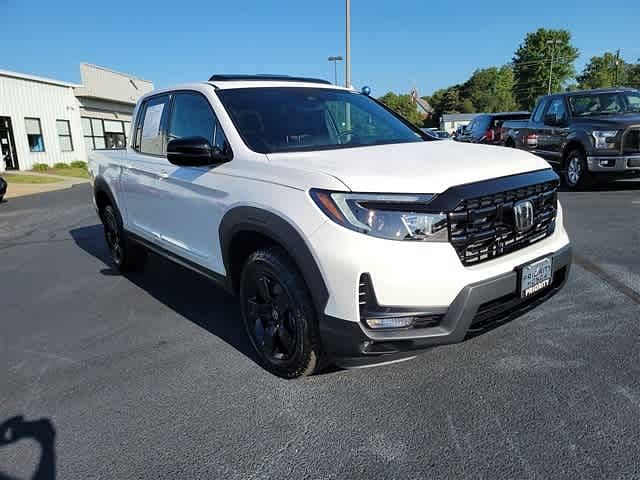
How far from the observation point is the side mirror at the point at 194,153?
304 centimetres

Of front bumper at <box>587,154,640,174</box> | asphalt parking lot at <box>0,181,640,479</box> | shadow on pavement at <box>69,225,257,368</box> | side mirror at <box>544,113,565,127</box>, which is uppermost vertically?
side mirror at <box>544,113,565,127</box>

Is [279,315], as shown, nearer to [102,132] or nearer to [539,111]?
[539,111]

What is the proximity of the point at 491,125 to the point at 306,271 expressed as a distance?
1385 centimetres

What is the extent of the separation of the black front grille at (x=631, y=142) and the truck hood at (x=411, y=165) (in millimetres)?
7034

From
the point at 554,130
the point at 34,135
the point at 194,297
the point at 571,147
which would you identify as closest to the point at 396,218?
the point at 194,297

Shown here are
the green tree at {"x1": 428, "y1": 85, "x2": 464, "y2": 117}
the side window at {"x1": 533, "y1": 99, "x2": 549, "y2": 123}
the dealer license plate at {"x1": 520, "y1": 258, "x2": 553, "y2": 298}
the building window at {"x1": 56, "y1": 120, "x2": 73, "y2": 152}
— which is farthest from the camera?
the green tree at {"x1": 428, "y1": 85, "x2": 464, "y2": 117}

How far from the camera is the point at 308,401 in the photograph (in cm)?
274

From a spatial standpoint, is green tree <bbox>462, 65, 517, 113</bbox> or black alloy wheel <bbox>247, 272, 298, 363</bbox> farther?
green tree <bbox>462, 65, 517, 113</bbox>

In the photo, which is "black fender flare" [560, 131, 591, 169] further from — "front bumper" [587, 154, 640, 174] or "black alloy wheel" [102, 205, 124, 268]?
"black alloy wheel" [102, 205, 124, 268]

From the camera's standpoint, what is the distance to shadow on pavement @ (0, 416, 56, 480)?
7.40ft

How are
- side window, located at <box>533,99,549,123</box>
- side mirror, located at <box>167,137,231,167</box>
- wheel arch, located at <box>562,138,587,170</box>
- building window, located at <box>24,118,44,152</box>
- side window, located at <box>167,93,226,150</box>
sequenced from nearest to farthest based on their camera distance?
side mirror, located at <box>167,137,231,167</box>, side window, located at <box>167,93,226,150</box>, wheel arch, located at <box>562,138,587,170</box>, side window, located at <box>533,99,549,123</box>, building window, located at <box>24,118,44,152</box>

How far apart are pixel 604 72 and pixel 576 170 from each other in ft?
290

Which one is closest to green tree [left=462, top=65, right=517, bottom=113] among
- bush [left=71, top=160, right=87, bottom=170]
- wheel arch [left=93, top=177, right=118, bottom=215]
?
bush [left=71, top=160, right=87, bottom=170]

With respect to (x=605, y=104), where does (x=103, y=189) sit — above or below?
below
